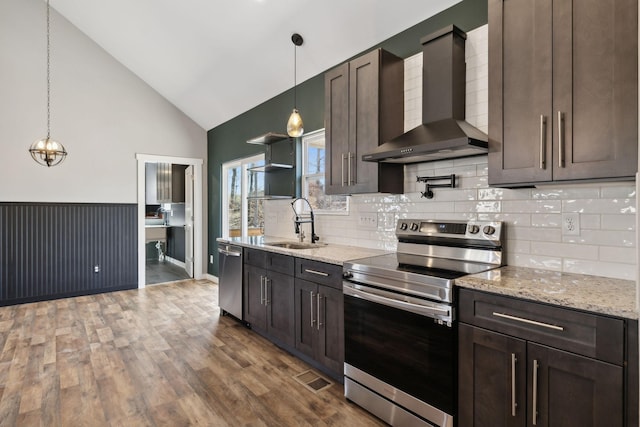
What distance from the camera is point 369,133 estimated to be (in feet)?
8.87

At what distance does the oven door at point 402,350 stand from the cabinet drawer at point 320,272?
150 millimetres

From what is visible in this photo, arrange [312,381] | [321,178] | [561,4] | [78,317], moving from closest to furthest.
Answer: [561,4], [312,381], [321,178], [78,317]

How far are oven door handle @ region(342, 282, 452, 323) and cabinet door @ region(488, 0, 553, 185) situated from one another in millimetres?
791

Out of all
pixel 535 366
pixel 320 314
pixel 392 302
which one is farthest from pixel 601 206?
pixel 320 314

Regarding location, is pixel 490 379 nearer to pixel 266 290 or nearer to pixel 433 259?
pixel 433 259

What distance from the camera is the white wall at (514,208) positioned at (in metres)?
1.78

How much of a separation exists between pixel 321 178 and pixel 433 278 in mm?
2230

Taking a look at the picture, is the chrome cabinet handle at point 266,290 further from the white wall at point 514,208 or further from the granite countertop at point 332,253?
the white wall at point 514,208

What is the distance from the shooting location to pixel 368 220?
3.12 meters

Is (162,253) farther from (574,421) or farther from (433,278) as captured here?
(574,421)

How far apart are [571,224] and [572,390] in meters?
0.94

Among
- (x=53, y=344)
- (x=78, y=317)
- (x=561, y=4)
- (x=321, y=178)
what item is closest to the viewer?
(x=561, y=4)

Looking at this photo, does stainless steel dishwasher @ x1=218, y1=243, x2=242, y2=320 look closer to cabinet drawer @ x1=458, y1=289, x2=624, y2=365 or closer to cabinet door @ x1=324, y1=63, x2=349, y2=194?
cabinet door @ x1=324, y1=63, x2=349, y2=194

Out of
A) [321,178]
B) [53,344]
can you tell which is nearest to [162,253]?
[53,344]
